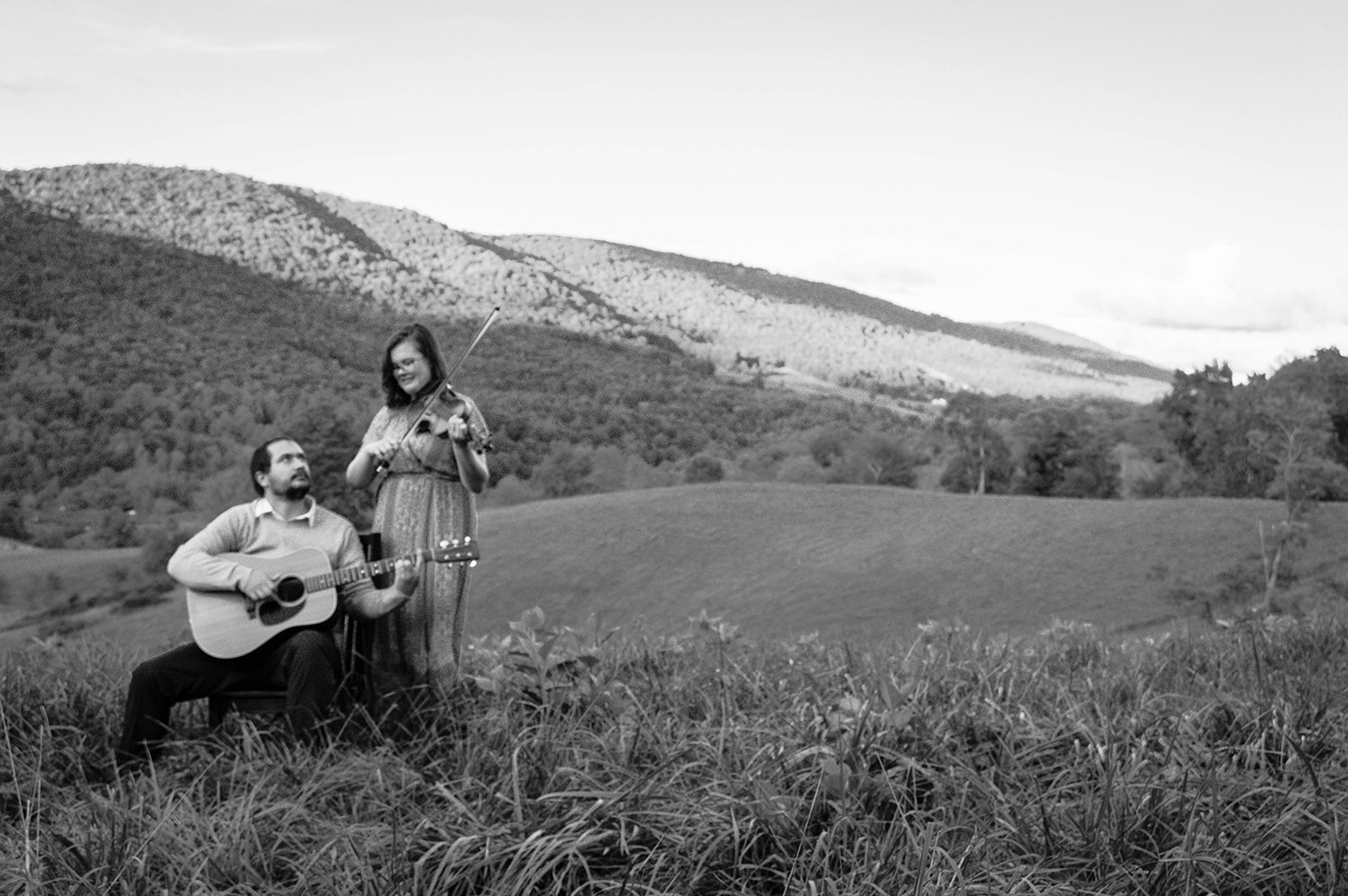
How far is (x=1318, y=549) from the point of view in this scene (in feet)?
147

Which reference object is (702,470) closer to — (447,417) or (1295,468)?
(1295,468)

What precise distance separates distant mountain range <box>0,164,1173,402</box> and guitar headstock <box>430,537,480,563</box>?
382 ft

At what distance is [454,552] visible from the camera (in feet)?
17.5

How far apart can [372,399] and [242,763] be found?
3616 inches

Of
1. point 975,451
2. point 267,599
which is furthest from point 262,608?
point 975,451

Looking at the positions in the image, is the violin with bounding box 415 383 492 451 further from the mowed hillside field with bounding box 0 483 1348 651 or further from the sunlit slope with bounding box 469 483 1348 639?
the sunlit slope with bounding box 469 483 1348 639

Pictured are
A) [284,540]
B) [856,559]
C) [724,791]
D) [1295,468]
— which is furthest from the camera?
[856,559]

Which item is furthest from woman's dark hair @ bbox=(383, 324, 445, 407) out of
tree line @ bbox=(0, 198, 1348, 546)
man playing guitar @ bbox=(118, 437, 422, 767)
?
tree line @ bbox=(0, 198, 1348, 546)

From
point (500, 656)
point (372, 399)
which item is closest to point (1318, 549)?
point (500, 656)

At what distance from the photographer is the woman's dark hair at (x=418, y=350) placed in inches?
227

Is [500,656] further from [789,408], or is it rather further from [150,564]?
[789,408]

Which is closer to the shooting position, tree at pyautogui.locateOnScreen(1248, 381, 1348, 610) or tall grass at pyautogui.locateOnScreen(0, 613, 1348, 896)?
tall grass at pyautogui.locateOnScreen(0, 613, 1348, 896)

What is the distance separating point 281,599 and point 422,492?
2.58 feet

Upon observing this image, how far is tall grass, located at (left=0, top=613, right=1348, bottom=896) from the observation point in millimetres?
3361
